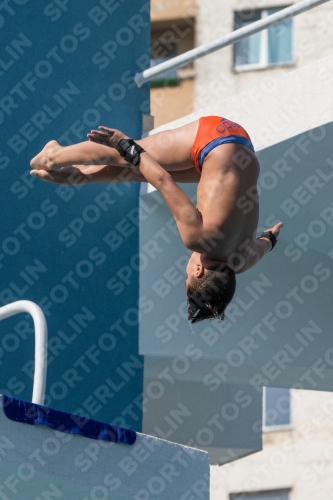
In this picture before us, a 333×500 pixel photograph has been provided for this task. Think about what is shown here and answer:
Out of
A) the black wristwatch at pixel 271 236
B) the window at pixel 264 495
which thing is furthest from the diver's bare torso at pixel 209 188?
the window at pixel 264 495

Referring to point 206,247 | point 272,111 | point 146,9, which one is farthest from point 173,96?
point 206,247

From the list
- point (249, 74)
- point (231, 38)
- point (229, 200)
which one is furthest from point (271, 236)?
point (249, 74)

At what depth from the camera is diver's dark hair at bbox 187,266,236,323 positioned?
4.96 m

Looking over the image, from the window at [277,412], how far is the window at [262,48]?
22.3 ft

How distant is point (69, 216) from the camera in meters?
6.61

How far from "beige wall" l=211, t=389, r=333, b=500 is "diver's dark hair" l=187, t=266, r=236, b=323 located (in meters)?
12.2

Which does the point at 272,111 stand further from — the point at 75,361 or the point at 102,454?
the point at 102,454

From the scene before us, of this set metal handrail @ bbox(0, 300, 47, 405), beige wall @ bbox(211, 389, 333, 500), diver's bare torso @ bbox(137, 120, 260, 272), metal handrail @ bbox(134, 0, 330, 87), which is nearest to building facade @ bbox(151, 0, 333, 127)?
beige wall @ bbox(211, 389, 333, 500)

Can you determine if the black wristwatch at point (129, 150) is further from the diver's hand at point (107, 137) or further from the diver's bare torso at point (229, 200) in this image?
the diver's bare torso at point (229, 200)

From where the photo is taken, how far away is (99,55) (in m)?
7.12

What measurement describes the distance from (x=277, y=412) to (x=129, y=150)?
1358cm

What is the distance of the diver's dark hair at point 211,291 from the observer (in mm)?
4965

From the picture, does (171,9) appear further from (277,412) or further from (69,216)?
(69,216)

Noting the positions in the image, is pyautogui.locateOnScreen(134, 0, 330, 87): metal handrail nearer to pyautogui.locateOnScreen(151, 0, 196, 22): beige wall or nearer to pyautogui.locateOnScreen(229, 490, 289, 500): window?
pyautogui.locateOnScreen(229, 490, 289, 500): window
